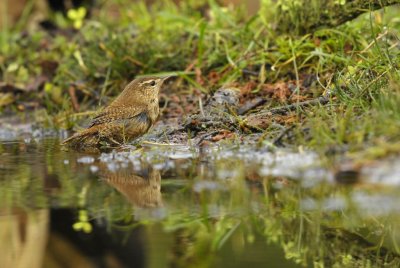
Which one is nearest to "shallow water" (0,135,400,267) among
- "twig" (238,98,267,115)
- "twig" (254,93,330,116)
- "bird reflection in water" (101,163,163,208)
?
"bird reflection in water" (101,163,163,208)

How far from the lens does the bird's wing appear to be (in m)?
6.74

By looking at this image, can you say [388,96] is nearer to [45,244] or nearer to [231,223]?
[231,223]

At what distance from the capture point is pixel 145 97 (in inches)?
275

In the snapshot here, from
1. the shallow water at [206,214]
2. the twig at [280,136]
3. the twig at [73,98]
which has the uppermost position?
the twig at [73,98]

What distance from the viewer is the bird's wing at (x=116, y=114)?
22.1 feet

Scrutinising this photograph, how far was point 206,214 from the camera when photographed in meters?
4.11

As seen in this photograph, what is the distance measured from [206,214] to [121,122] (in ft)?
8.73

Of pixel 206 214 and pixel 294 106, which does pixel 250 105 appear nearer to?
pixel 294 106

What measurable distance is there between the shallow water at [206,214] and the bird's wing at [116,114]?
1.15 m

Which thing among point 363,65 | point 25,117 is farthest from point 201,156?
point 25,117

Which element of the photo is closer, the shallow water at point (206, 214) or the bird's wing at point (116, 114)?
the shallow water at point (206, 214)

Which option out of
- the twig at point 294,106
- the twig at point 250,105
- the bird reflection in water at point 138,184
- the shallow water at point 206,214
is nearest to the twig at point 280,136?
the shallow water at point 206,214

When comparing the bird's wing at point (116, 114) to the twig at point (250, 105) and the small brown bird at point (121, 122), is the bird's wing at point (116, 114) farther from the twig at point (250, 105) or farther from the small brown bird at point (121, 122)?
the twig at point (250, 105)

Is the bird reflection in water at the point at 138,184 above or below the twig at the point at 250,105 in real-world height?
below
